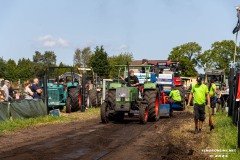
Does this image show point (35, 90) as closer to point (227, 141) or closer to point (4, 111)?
point (4, 111)

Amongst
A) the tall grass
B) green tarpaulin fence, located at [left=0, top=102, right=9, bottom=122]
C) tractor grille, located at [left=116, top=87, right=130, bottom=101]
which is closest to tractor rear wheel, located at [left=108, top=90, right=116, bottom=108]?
Answer: tractor grille, located at [left=116, top=87, right=130, bottom=101]

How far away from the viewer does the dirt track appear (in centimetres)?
845

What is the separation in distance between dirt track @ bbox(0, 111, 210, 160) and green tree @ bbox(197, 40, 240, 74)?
69752 millimetres

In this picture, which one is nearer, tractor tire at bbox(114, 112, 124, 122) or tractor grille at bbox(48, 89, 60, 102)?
tractor tire at bbox(114, 112, 124, 122)

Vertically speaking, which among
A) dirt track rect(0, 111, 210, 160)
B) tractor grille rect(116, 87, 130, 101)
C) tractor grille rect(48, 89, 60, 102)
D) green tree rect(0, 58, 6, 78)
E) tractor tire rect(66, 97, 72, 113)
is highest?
green tree rect(0, 58, 6, 78)

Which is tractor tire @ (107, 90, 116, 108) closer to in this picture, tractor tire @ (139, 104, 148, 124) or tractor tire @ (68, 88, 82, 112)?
tractor tire @ (139, 104, 148, 124)

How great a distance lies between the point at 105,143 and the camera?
398 inches

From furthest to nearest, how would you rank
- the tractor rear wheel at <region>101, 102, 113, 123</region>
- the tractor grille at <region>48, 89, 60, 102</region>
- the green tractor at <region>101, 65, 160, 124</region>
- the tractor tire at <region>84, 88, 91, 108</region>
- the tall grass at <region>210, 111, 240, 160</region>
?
the tractor tire at <region>84, 88, 91, 108</region> < the tractor grille at <region>48, 89, 60, 102</region> < the tractor rear wheel at <region>101, 102, 113, 123</region> < the green tractor at <region>101, 65, 160, 124</region> < the tall grass at <region>210, 111, 240, 160</region>

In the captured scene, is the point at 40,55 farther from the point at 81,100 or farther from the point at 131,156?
the point at 131,156

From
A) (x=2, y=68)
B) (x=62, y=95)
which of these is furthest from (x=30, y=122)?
(x=2, y=68)

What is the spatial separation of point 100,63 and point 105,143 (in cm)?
4867

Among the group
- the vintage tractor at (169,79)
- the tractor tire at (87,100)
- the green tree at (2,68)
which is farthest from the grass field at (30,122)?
the green tree at (2,68)

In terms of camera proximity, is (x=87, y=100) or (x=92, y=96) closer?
(x=87, y=100)

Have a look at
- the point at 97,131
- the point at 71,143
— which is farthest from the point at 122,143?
the point at 97,131
